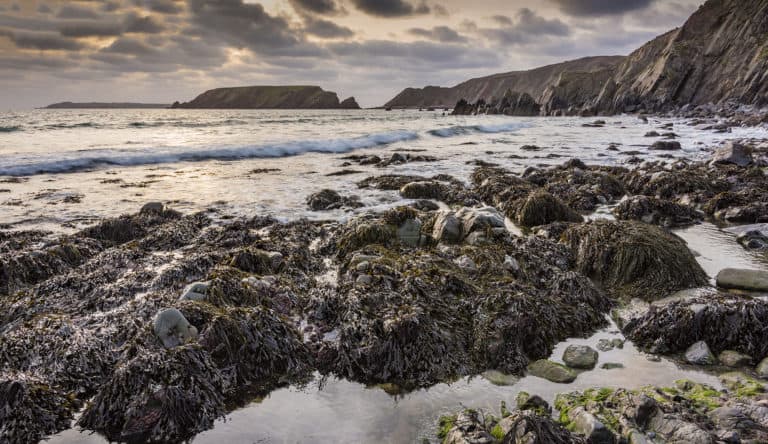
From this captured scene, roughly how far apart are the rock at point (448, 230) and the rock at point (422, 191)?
3.62 m

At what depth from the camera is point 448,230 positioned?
6.55 m

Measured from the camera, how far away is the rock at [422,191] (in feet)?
34.2

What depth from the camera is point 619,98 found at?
69.1 meters

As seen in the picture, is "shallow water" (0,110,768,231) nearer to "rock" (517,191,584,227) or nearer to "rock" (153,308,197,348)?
"rock" (517,191,584,227)

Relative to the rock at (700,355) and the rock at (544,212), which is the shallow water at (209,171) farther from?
the rock at (700,355)

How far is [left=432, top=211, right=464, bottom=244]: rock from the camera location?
6465 millimetres

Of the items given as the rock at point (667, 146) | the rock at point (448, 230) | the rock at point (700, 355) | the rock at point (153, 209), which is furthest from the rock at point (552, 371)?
the rock at point (667, 146)

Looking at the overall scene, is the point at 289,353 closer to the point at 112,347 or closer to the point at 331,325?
the point at 331,325

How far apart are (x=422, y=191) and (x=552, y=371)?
24.6ft

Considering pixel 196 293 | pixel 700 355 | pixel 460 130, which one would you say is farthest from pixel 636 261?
pixel 460 130

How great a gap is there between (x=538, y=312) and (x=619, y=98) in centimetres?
7850

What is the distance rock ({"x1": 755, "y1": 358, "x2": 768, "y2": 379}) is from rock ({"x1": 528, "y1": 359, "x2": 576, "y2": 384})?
4.57 feet

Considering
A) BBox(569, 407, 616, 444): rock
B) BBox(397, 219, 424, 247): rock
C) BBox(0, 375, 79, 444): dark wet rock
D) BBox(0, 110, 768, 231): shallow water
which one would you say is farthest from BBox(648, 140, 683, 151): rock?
BBox(0, 375, 79, 444): dark wet rock

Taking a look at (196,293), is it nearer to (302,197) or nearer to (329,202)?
(329,202)
